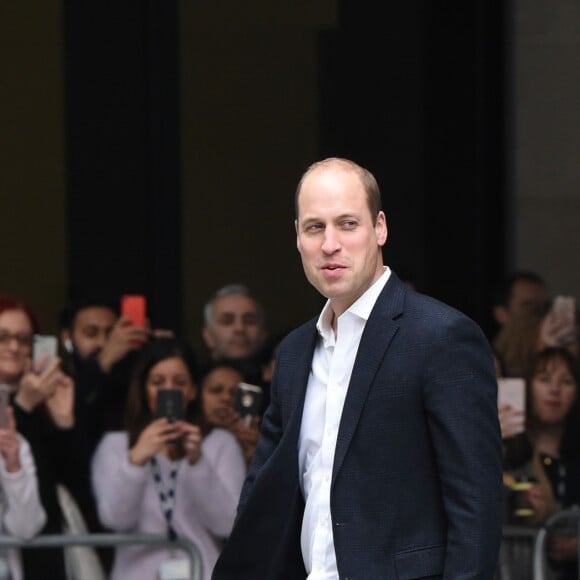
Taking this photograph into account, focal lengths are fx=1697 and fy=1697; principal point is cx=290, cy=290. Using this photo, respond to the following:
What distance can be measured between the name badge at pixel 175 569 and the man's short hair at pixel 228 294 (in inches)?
67.1

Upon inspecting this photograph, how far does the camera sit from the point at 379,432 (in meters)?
3.71

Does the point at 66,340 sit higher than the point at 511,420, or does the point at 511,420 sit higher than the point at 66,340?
the point at 66,340

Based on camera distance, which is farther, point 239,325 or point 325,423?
point 239,325

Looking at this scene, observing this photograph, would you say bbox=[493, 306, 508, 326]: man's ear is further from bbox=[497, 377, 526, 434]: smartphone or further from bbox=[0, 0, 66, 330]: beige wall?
Result: bbox=[0, 0, 66, 330]: beige wall

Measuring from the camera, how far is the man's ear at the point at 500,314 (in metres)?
8.88

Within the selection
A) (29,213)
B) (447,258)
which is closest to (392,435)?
(29,213)

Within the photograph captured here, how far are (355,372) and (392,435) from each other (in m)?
0.17

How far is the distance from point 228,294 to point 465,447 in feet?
16.6

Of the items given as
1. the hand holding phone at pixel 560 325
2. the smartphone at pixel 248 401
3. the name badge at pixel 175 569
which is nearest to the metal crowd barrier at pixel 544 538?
the hand holding phone at pixel 560 325

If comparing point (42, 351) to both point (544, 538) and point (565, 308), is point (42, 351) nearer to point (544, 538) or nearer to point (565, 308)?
point (544, 538)

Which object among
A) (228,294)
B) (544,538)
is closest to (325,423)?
(544,538)

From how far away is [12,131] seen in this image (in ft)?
28.0

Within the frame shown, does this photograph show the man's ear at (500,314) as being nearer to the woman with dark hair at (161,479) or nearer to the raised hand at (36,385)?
the woman with dark hair at (161,479)

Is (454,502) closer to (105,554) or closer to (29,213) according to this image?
(105,554)
